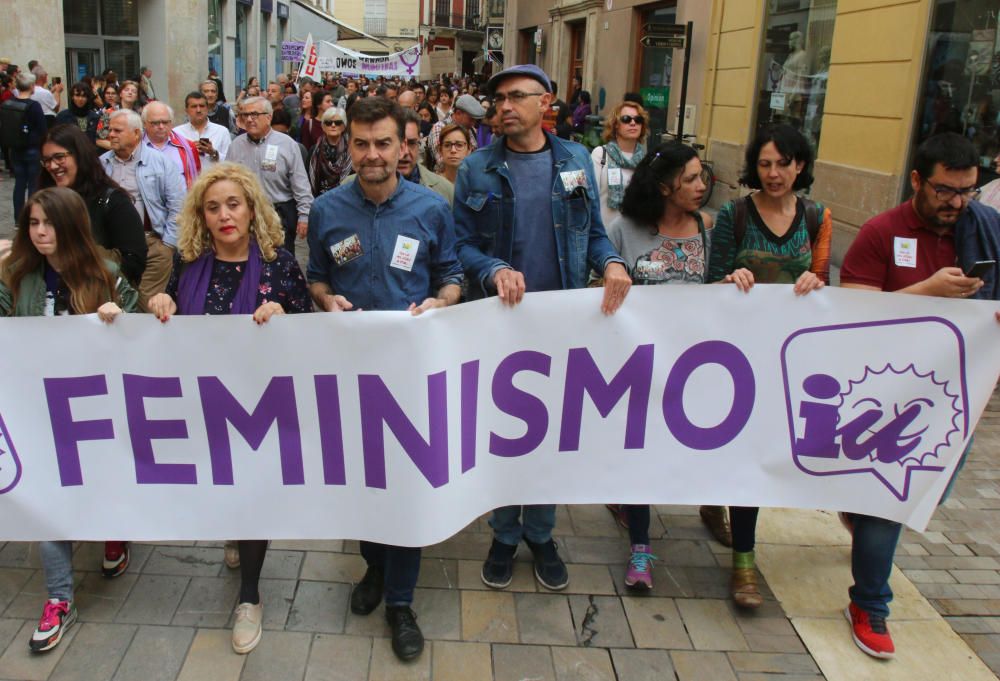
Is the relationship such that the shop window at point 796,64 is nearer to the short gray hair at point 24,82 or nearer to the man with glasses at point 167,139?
the man with glasses at point 167,139

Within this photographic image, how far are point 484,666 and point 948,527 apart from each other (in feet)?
8.38

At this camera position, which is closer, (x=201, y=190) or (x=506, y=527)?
(x=201, y=190)

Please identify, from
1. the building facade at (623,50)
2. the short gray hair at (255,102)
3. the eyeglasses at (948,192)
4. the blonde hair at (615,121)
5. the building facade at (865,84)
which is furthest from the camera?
the building facade at (623,50)

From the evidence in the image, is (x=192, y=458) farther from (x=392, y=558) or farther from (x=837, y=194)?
(x=837, y=194)

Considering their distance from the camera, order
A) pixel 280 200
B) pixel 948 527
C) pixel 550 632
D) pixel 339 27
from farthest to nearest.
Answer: pixel 339 27
pixel 280 200
pixel 948 527
pixel 550 632

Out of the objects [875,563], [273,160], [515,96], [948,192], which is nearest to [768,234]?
[948,192]

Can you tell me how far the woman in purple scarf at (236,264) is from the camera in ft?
10.5

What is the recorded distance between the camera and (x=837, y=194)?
404 inches

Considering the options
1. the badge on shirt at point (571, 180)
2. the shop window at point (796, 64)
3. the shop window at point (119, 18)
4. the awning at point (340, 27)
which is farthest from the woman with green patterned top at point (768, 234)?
the awning at point (340, 27)

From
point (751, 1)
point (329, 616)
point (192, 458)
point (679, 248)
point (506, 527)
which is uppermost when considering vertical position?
point (751, 1)

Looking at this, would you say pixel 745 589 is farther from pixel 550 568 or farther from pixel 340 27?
pixel 340 27

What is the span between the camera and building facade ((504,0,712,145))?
50.1ft

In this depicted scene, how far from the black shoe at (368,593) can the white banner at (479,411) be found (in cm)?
33

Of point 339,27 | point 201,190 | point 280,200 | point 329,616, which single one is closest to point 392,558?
point 329,616
